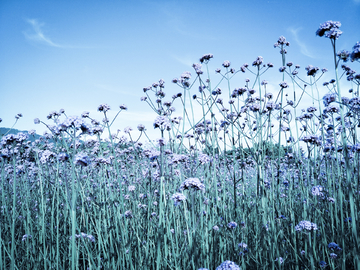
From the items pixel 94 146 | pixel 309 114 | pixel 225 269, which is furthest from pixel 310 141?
pixel 94 146

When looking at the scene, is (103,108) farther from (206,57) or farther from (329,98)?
(329,98)

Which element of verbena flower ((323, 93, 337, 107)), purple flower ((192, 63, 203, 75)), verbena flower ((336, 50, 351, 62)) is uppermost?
purple flower ((192, 63, 203, 75))

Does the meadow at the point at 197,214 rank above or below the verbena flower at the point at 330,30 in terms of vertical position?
below

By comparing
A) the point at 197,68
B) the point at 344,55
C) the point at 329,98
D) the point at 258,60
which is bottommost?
the point at 329,98

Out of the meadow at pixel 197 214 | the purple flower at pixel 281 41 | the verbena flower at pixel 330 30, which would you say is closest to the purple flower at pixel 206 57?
the meadow at pixel 197 214

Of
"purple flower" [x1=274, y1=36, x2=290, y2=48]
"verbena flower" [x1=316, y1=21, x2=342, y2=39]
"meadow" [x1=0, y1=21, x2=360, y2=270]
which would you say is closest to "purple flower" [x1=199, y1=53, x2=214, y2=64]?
"meadow" [x1=0, y1=21, x2=360, y2=270]

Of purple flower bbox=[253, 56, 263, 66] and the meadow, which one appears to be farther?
purple flower bbox=[253, 56, 263, 66]

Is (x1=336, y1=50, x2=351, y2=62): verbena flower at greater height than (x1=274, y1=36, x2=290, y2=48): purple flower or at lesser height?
lesser

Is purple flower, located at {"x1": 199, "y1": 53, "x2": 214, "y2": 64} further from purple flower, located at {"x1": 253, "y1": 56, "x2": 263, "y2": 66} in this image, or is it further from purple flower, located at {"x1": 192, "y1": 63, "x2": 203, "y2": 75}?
purple flower, located at {"x1": 253, "y1": 56, "x2": 263, "y2": 66}

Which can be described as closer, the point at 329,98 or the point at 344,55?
the point at 344,55

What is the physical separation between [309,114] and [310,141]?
2.75 feet

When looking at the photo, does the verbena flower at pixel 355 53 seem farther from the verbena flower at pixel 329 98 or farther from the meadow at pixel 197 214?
the verbena flower at pixel 329 98

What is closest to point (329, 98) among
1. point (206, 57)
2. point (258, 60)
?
point (258, 60)

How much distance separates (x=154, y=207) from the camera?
454 cm
